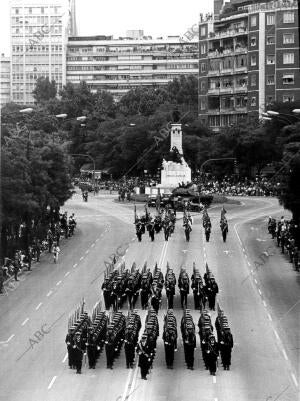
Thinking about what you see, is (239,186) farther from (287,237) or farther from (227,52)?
(287,237)

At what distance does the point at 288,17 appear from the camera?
120562 millimetres

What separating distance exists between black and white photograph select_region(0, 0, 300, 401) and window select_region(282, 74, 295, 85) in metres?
0.16

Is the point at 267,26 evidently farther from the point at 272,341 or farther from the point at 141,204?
the point at 272,341

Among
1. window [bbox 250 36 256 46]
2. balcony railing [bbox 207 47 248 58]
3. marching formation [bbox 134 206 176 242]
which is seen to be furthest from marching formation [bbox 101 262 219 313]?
balcony railing [bbox 207 47 248 58]

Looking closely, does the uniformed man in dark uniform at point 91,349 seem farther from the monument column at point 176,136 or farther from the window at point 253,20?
the window at point 253,20

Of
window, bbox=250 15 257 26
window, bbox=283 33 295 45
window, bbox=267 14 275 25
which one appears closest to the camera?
window, bbox=283 33 295 45

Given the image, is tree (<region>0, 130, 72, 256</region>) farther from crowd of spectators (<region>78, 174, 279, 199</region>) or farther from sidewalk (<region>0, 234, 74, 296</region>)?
crowd of spectators (<region>78, 174, 279, 199</region>)

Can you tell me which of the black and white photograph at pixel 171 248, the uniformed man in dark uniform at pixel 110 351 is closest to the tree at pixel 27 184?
the black and white photograph at pixel 171 248

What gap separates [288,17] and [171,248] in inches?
2601

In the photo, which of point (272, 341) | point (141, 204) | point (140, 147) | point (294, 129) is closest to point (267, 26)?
point (140, 147)

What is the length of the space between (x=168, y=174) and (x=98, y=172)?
35868 millimetres

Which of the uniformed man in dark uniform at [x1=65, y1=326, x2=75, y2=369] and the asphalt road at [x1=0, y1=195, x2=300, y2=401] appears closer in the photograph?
the asphalt road at [x1=0, y1=195, x2=300, y2=401]

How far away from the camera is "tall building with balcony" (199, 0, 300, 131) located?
121 meters

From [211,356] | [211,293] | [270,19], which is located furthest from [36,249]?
[270,19]
